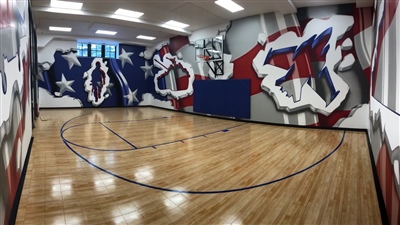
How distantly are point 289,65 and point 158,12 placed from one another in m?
4.23

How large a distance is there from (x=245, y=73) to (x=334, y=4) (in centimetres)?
302

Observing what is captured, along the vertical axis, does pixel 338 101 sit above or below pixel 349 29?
below

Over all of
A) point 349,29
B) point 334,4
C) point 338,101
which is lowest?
point 338,101

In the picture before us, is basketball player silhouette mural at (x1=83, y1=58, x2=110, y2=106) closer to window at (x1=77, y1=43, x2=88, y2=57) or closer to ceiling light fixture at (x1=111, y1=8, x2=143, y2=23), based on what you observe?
window at (x1=77, y1=43, x2=88, y2=57)

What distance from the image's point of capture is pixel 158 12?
7.26 metres

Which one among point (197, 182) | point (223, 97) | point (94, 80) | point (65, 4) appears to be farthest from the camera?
point (94, 80)

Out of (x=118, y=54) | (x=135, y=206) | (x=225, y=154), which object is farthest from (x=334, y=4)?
(x=118, y=54)

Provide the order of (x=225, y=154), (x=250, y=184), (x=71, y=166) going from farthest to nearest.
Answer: (x=225, y=154) → (x=71, y=166) → (x=250, y=184)

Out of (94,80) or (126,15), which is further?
(94,80)

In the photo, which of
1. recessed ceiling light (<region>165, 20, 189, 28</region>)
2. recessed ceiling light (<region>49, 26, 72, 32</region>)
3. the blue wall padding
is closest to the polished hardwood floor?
the blue wall padding

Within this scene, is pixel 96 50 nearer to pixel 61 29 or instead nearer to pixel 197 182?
pixel 61 29

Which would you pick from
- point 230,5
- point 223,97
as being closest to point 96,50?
point 223,97

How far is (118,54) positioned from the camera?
12.3 m

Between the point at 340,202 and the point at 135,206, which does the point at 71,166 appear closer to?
the point at 135,206
